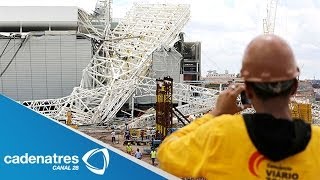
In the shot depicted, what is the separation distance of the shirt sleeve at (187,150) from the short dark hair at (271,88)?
26 cm

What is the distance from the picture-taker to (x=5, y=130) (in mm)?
5426

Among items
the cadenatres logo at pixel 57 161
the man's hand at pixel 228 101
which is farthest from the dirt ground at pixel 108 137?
the man's hand at pixel 228 101

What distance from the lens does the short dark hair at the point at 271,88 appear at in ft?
7.31

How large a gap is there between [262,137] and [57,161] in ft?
12.0

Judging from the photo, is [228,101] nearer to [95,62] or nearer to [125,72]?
[125,72]

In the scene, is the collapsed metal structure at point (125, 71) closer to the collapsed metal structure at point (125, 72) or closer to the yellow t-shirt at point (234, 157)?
the collapsed metal structure at point (125, 72)

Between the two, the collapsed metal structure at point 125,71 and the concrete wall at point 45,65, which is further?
the concrete wall at point 45,65

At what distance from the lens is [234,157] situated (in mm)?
2230

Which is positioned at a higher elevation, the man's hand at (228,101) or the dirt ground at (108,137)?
the man's hand at (228,101)

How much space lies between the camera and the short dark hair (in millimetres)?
2229

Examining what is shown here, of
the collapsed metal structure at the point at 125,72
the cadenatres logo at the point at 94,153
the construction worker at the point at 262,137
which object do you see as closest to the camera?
the construction worker at the point at 262,137

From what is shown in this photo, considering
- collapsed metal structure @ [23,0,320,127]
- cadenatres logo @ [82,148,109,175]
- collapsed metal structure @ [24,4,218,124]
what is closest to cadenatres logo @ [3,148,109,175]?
cadenatres logo @ [82,148,109,175]

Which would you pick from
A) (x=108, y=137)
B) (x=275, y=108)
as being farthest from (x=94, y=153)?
(x=108, y=137)

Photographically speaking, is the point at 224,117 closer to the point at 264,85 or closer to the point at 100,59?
the point at 264,85
